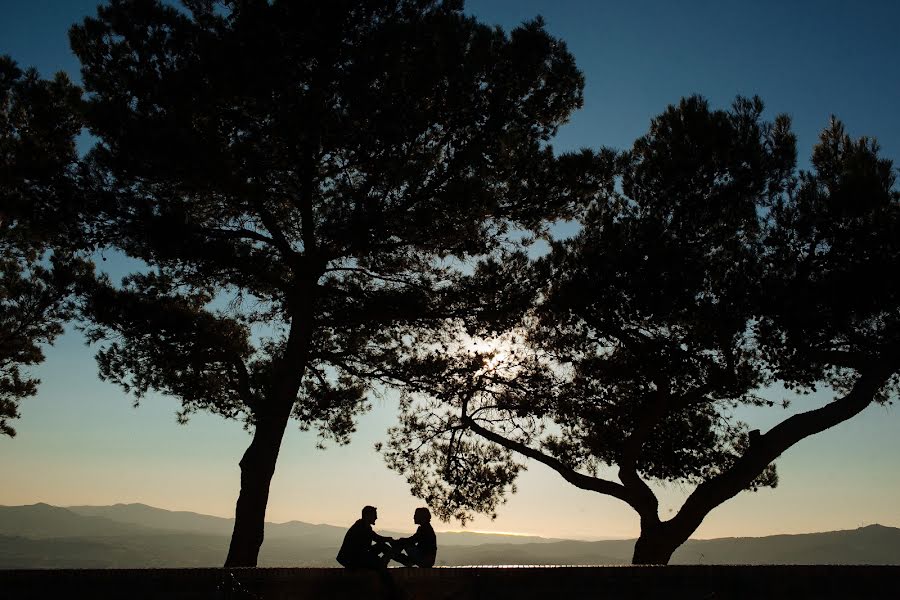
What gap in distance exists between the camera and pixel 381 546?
7.22 m

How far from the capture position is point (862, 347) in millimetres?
13102

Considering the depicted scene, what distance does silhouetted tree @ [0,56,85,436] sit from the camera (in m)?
12.0

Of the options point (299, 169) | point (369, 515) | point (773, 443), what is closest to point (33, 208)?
point (299, 169)

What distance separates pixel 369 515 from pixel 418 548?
2.36 feet

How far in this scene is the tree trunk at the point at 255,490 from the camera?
11.0 meters

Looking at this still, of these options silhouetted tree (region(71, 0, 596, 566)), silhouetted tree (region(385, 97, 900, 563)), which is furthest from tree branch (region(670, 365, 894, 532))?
silhouetted tree (region(71, 0, 596, 566))

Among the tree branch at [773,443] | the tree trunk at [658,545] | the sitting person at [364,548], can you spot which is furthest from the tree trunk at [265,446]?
the tree branch at [773,443]

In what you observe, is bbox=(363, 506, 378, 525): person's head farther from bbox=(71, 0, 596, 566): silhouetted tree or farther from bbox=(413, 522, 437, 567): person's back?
bbox=(71, 0, 596, 566): silhouetted tree

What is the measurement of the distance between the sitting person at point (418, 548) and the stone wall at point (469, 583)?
4.71 feet

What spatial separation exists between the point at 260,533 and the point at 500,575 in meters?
6.31

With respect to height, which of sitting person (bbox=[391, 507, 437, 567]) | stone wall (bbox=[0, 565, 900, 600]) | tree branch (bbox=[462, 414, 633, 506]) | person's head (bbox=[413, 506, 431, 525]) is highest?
tree branch (bbox=[462, 414, 633, 506])

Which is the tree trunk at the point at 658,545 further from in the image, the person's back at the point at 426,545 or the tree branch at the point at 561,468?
the person's back at the point at 426,545

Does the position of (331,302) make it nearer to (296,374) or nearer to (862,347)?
(296,374)

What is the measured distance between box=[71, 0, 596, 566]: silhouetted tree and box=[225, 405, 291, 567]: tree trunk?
0.03 meters
